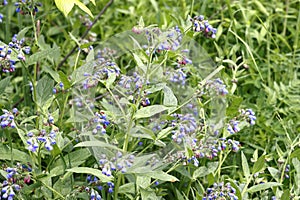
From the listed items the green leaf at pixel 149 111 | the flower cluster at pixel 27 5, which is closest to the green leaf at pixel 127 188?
the green leaf at pixel 149 111

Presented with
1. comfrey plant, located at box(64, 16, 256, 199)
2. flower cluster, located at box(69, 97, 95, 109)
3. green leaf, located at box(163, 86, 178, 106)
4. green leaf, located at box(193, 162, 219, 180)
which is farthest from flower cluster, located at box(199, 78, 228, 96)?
flower cluster, located at box(69, 97, 95, 109)

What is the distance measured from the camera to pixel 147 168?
1834mm

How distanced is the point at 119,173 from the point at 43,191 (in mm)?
304

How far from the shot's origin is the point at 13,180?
5.95 ft

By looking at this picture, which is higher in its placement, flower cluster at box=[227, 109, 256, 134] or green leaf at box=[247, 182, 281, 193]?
flower cluster at box=[227, 109, 256, 134]

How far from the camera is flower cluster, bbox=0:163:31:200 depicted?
5.68 feet

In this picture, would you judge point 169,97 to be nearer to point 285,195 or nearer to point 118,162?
point 118,162

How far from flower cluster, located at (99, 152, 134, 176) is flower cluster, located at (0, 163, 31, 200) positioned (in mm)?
231

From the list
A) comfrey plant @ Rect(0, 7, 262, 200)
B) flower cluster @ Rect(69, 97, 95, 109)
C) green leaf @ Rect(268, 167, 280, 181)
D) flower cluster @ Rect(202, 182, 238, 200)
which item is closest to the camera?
comfrey plant @ Rect(0, 7, 262, 200)

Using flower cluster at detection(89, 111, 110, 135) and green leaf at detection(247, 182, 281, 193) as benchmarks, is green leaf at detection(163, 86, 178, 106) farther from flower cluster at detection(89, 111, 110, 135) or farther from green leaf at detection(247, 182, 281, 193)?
green leaf at detection(247, 182, 281, 193)

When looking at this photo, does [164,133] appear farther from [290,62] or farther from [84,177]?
[290,62]

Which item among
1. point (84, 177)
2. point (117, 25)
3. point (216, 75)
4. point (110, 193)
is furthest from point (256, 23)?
point (110, 193)

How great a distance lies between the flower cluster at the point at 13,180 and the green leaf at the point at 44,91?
8.5 inches

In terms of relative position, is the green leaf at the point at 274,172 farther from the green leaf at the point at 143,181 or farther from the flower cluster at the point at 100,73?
the flower cluster at the point at 100,73
